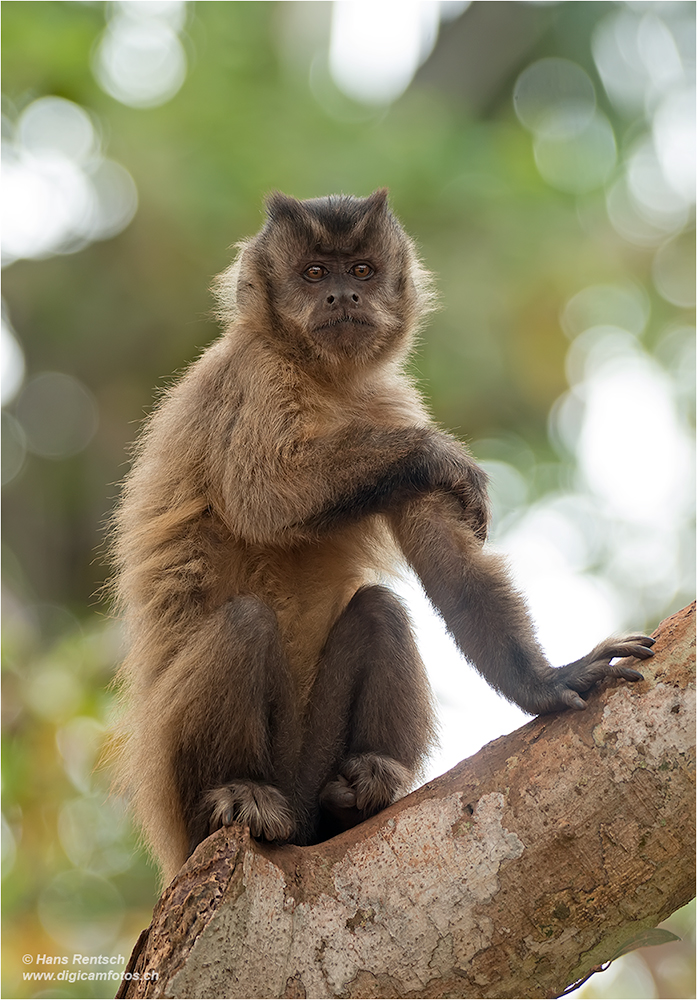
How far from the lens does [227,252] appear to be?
10898 millimetres

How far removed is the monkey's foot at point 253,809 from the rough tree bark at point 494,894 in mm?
356

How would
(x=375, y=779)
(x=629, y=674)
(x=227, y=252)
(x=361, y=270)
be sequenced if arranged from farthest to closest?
(x=227, y=252)
(x=361, y=270)
(x=375, y=779)
(x=629, y=674)

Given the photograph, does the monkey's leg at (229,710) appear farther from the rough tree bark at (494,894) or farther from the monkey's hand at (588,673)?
the monkey's hand at (588,673)

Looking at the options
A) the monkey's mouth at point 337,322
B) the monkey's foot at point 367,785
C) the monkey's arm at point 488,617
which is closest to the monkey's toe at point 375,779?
the monkey's foot at point 367,785

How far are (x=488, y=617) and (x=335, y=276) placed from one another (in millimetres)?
2905

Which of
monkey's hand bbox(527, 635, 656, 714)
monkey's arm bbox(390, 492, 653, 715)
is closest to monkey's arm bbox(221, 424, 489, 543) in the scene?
monkey's arm bbox(390, 492, 653, 715)

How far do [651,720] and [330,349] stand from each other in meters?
3.46

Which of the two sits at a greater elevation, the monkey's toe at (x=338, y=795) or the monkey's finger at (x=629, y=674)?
the monkey's toe at (x=338, y=795)

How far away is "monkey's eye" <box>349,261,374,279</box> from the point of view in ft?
24.1

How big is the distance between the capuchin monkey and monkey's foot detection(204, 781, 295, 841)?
0.04 feet

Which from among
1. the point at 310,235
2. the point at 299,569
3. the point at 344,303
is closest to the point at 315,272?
the point at 310,235

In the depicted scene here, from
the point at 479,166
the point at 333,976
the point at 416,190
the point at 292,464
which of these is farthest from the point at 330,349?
the point at 479,166

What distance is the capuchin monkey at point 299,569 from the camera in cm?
568

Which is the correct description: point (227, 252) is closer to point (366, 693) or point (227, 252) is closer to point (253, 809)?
point (366, 693)
